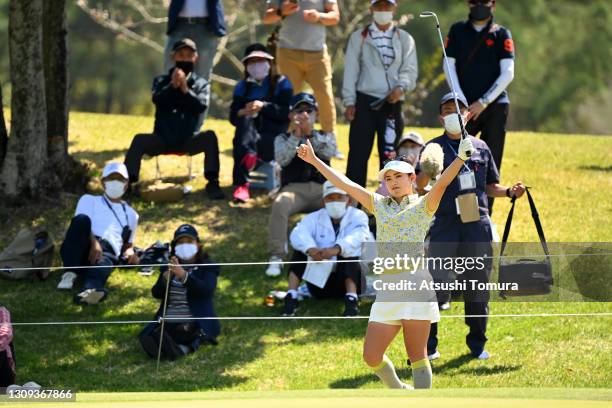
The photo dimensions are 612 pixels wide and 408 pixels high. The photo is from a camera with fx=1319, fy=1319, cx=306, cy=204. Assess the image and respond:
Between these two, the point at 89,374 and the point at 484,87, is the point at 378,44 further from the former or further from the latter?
the point at 89,374

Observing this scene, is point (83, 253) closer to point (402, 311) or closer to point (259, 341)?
point (259, 341)

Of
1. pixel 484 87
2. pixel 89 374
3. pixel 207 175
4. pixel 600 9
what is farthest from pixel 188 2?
pixel 600 9

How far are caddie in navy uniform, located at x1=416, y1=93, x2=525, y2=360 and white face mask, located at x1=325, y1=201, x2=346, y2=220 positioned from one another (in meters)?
1.54

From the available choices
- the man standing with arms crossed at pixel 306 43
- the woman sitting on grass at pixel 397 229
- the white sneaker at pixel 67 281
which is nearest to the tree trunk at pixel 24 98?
the white sneaker at pixel 67 281

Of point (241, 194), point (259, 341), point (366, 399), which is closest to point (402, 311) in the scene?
point (366, 399)

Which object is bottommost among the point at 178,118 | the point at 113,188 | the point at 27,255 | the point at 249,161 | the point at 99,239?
the point at 27,255

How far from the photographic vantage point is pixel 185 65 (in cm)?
1421

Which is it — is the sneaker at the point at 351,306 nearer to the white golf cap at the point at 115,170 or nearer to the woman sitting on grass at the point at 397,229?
the white golf cap at the point at 115,170

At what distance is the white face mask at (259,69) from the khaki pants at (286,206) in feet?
5.59

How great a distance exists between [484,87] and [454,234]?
Answer: 246cm

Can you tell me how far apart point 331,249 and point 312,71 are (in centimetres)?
368

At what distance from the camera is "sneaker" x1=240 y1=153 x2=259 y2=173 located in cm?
1423

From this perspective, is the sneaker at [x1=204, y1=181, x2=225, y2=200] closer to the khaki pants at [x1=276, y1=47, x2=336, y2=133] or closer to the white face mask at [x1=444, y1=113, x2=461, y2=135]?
the khaki pants at [x1=276, y1=47, x2=336, y2=133]

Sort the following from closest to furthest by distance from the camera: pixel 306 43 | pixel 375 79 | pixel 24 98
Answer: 1. pixel 375 79
2. pixel 24 98
3. pixel 306 43
